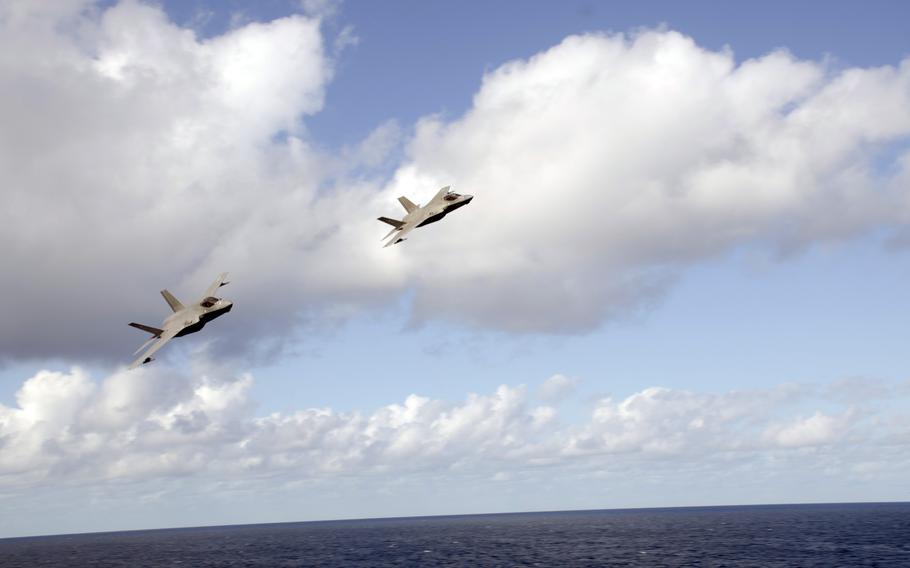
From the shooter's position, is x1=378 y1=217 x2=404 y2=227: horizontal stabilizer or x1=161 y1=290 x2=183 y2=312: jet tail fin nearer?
x1=161 y1=290 x2=183 y2=312: jet tail fin

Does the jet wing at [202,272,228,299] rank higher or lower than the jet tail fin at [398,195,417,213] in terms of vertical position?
lower

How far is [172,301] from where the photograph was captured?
69.9 m

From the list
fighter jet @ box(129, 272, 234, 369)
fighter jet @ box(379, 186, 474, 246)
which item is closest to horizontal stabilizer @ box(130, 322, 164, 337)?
fighter jet @ box(129, 272, 234, 369)

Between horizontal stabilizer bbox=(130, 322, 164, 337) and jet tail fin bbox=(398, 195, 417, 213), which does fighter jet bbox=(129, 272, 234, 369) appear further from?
jet tail fin bbox=(398, 195, 417, 213)

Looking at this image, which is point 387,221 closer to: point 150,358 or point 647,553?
point 150,358

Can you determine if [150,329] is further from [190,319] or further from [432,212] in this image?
[432,212]

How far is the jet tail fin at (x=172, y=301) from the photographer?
6908 cm

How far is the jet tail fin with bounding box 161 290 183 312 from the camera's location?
6908 cm

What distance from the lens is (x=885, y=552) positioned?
174 meters

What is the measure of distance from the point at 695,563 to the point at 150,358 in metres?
130

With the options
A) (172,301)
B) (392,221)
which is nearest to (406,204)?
(392,221)

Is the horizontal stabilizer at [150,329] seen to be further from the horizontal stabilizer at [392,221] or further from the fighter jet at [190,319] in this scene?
the horizontal stabilizer at [392,221]

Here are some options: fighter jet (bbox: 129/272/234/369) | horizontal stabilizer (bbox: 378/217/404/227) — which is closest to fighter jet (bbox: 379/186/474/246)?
horizontal stabilizer (bbox: 378/217/404/227)

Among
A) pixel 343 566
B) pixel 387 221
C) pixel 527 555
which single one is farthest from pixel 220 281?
pixel 527 555
